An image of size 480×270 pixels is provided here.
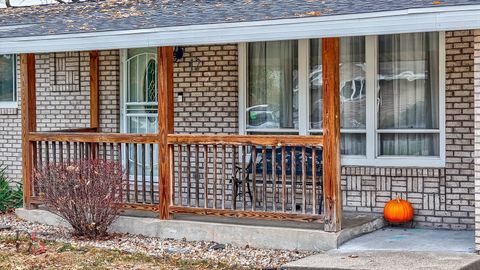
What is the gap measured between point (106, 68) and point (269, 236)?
194 inches

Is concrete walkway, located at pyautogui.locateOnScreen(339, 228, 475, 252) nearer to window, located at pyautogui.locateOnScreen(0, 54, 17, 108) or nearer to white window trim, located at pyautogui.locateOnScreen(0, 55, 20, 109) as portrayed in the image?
white window trim, located at pyautogui.locateOnScreen(0, 55, 20, 109)

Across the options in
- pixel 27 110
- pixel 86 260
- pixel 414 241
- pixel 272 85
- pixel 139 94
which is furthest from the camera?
pixel 139 94

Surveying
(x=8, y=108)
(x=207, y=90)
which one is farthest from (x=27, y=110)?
(x=8, y=108)

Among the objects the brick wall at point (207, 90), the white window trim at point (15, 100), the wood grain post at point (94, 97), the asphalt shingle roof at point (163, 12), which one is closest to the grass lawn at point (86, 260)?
the asphalt shingle roof at point (163, 12)

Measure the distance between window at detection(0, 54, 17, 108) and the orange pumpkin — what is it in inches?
287

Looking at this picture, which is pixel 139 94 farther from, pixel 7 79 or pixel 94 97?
pixel 7 79

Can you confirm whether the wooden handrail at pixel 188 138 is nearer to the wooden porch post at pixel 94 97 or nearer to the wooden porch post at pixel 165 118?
the wooden porch post at pixel 165 118

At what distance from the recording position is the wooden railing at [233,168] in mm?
10258

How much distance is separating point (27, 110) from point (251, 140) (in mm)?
3681

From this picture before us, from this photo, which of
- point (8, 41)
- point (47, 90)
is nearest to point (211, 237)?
point (8, 41)

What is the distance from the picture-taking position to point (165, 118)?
1106cm

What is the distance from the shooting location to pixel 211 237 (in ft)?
35.4

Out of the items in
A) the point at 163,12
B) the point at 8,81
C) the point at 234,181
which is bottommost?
the point at 234,181

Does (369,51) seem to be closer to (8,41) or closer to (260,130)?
(260,130)
